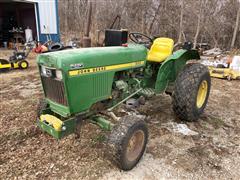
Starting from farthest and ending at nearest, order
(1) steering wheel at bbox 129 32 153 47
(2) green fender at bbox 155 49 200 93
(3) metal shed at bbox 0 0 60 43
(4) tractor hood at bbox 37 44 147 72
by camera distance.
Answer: (3) metal shed at bbox 0 0 60 43
(1) steering wheel at bbox 129 32 153 47
(2) green fender at bbox 155 49 200 93
(4) tractor hood at bbox 37 44 147 72

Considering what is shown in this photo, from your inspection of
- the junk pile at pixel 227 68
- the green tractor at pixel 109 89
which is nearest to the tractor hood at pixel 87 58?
the green tractor at pixel 109 89

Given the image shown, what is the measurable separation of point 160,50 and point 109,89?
4.32 feet

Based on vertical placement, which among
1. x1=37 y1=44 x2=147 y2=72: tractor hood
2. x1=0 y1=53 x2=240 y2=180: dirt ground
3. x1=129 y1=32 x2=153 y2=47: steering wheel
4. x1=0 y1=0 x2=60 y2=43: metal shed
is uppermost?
x1=0 y1=0 x2=60 y2=43: metal shed

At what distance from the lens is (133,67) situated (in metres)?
2.94

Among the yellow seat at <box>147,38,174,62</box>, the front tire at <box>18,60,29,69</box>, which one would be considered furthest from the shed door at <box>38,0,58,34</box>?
the yellow seat at <box>147,38,174,62</box>

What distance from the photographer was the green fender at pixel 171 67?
320 centimetres

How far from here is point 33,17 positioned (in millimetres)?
13750

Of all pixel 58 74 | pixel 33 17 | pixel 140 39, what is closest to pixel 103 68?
pixel 58 74

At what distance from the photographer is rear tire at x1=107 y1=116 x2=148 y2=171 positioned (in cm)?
217

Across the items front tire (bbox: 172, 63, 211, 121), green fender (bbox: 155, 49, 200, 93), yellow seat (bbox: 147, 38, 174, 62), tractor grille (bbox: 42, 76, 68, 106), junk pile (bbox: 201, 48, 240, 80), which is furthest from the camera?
junk pile (bbox: 201, 48, 240, 80)

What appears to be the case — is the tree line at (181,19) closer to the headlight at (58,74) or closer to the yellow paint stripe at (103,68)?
the yellow paint stripe at (103,68)

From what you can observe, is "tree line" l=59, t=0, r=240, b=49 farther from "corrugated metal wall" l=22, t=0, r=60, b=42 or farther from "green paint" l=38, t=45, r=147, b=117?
"green paint" l=38, t=45, r=147, b=117

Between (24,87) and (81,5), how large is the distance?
38.3ft

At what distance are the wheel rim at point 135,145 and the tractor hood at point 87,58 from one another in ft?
2.81
